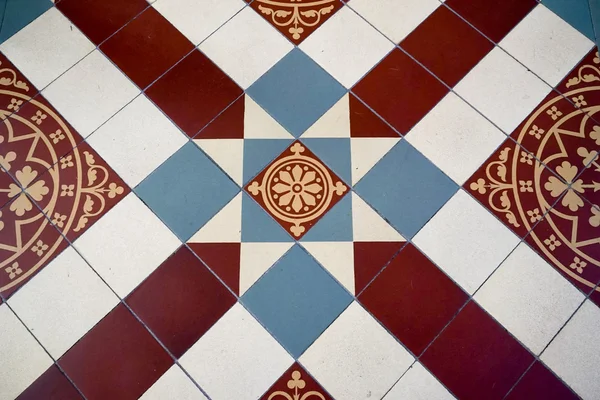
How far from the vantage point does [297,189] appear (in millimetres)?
1919

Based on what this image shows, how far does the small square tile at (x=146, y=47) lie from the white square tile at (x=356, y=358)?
1214 millimetres

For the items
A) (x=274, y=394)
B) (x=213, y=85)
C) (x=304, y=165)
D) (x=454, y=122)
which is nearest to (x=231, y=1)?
(x=213, y=85)

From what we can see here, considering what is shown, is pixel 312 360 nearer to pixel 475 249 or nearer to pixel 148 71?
pixel 475 249

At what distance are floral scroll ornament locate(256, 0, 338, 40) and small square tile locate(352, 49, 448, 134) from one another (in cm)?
34

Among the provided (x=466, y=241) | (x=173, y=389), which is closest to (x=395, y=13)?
(x=466, y=241)

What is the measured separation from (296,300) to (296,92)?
0.82 metres

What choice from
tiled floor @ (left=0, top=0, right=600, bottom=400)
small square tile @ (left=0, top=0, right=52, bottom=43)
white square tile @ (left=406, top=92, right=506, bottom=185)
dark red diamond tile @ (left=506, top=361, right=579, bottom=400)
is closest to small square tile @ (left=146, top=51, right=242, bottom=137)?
tiled floor @ (left=0, top=0, right=600, bottom=400)

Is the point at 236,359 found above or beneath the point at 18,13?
beneath

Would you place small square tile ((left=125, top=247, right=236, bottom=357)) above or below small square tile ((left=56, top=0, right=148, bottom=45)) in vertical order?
below

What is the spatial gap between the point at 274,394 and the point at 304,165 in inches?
32.1

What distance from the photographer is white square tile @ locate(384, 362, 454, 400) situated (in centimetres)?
170

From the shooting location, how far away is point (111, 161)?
1.97m

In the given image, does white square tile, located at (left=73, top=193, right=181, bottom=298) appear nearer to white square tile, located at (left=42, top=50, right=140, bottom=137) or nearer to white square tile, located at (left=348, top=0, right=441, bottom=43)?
white square tile, located at (left=42, top=50, right=140, bottom=137)

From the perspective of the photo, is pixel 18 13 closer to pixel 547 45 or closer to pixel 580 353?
pixel 547 45
